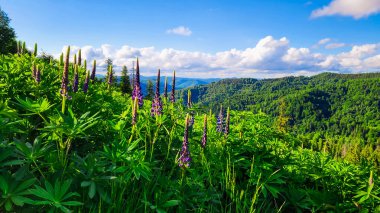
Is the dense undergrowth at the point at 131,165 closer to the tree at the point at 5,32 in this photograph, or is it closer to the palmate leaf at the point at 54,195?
the palmate leaf at the point at 54,195

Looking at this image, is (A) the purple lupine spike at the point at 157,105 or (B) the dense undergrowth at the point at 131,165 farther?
(A) the purple lupine spike at the point at 157,105

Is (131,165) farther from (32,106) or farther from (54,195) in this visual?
(32,106)

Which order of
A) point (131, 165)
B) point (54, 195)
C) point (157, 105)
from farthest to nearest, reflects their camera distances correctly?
point (157, 105), point (131, 165), point (54, 195)

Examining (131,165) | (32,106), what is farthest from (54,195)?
(32,106)

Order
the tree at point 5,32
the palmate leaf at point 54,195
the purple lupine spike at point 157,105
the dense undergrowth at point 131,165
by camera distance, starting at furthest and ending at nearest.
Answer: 1. the tree at point 5,32
2. the purple lupine spike at point 157,105
3. the dense undergrowth at point 131,165
4. the palmate leaf at point 54,195

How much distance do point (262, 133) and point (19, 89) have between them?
193 inches

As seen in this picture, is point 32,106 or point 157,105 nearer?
point 32,106

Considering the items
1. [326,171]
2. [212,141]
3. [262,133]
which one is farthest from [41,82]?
[326,171]

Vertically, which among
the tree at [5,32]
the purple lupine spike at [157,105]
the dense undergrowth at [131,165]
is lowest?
the dense undergrowth at [131,165]

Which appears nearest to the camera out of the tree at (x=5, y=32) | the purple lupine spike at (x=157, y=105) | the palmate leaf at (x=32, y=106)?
the palmate leaf at (x=32, y=106)

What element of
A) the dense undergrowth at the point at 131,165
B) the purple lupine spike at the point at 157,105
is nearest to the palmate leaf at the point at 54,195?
the dense undergrowth at the point at 131,165

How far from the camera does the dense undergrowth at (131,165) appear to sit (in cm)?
270

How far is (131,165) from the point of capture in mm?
3002

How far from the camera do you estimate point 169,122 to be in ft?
14.7
